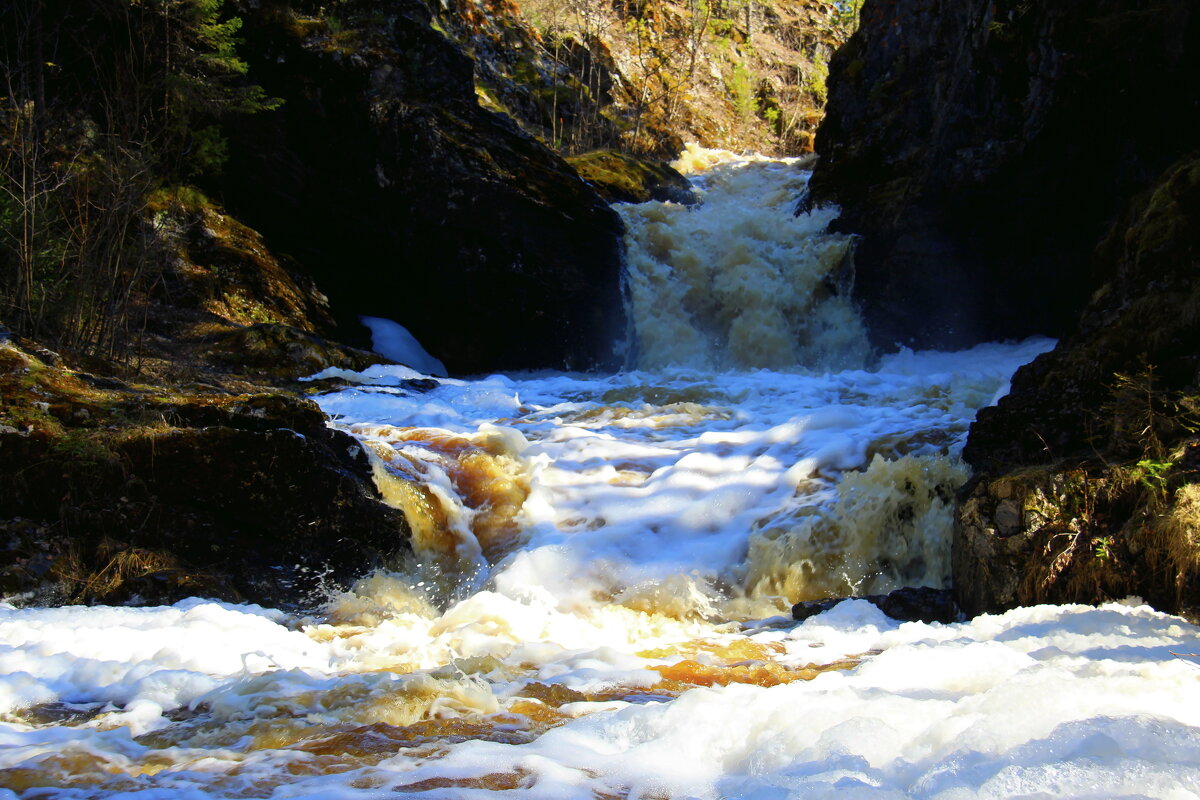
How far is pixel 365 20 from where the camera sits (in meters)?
12.6

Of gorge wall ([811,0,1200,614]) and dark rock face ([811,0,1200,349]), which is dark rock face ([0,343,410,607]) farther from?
dark rock face ([811,0,1200,349])

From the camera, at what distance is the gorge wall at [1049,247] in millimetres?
4082

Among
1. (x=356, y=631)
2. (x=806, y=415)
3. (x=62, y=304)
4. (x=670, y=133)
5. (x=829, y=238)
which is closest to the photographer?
(x=356, y=631)

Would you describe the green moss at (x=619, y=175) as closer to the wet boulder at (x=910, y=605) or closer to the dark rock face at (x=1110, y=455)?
the dark rock face at (x=1110, y=455)

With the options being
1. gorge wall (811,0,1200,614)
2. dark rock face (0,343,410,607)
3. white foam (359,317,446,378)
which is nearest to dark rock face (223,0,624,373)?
white foam (359,317,446,378)

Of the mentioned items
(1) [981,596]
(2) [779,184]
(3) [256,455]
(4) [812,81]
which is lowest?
(1) [981,596]

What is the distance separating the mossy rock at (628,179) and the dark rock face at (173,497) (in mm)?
12241

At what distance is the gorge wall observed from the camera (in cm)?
408

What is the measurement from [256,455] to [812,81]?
3301cm

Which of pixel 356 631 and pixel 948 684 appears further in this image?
pixel 356 631

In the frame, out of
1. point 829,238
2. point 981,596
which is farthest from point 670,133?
point 981,596

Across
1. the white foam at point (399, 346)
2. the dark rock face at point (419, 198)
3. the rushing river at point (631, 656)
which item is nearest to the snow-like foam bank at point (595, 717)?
the rushing river at point (631, 656)

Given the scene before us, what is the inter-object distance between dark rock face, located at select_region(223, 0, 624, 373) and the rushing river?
201 inches

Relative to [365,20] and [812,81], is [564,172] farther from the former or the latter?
[812,81]
